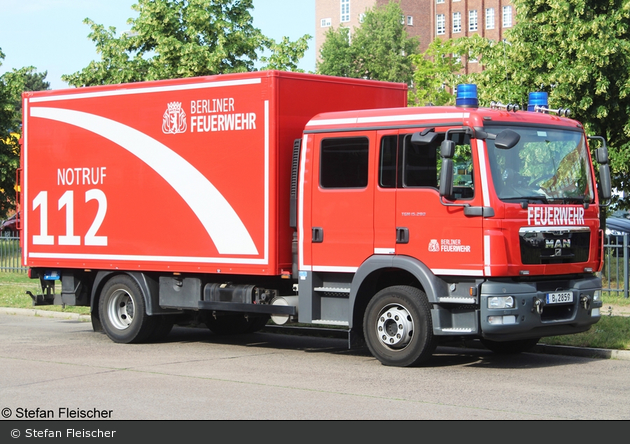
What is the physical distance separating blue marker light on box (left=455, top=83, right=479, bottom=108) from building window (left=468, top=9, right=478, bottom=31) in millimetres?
73641

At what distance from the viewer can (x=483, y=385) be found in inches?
380

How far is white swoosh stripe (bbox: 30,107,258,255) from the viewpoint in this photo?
12062 millimetres

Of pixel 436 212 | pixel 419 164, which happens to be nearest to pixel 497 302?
pixel 436 212

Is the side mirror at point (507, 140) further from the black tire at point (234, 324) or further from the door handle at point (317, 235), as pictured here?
the black tire at point (234, 324)

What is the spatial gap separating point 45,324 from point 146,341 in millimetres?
3411

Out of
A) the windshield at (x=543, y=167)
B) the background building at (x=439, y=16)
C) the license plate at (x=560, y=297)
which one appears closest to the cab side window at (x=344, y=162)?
the windshield at (x=543, y=167)

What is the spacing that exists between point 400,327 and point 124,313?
464cm

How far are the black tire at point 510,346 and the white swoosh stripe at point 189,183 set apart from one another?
3.19 m

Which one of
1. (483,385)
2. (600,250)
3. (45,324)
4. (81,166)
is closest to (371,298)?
(483,385)

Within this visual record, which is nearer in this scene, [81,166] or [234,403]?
[234,403]

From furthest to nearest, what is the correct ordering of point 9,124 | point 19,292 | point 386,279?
point 9,124
point 19,292
point 386,279

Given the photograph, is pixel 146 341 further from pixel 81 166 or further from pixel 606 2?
pixel 606 2

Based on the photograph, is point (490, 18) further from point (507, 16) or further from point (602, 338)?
point (602, 338)

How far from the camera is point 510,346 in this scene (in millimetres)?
12156
